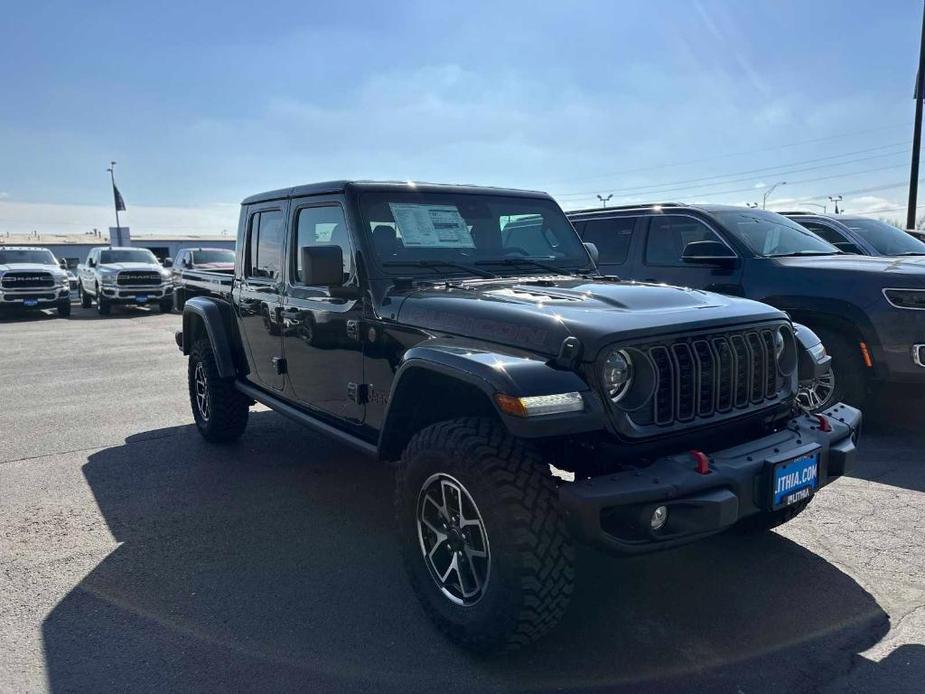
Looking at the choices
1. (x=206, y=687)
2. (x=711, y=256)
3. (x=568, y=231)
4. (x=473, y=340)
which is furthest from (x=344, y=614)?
(x=711, y=256)

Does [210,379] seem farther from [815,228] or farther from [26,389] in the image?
[815,228]

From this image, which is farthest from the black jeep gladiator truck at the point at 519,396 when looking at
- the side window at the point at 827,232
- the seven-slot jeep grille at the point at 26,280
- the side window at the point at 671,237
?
the seven-slot jeep grille at the point at 26,280

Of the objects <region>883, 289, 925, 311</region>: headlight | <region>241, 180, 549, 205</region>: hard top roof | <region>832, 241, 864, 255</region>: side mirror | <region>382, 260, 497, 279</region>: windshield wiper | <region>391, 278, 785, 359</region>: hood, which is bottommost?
<region>883, 289, 925, 311</region>: headlight

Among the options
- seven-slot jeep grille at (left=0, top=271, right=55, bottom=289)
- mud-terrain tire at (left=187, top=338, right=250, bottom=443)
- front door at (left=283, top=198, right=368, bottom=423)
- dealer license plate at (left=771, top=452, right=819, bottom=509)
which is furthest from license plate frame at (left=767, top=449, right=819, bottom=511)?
seven-slot jeep grille at (left=0, top=271, right=55, bottom=289)

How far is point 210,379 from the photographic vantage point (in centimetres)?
569

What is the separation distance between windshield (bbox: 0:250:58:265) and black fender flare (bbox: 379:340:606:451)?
2048 cm

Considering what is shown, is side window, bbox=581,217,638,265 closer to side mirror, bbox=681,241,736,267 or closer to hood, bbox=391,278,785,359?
side mirror, bbox=681,241,736,267

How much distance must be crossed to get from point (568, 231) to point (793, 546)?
7.74 ft

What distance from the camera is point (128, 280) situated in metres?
19.2

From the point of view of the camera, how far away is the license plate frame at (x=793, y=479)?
2771mm

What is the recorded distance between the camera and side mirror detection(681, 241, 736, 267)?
6.07m

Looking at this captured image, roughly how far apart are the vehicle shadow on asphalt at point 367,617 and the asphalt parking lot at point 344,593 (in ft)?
0.03

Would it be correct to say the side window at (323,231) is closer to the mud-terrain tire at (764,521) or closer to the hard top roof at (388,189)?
the hard top roof at (388,189)

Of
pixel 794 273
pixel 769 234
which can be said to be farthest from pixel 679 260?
pixel 794 273
